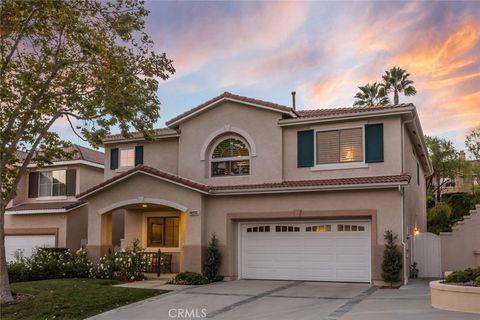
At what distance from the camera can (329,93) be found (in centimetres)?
2645

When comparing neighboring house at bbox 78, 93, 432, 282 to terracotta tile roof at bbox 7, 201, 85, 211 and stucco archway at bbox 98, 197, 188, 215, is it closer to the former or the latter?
stucco archway at bbox 98, 197, 188, 215

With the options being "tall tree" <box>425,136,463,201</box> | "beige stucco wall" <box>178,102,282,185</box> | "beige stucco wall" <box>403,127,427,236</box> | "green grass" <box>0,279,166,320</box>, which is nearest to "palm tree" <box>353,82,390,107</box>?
"tall tree" <box>425,136,463,201</box>

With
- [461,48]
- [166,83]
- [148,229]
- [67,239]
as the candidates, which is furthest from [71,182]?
[461,48]

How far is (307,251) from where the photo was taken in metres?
19.7

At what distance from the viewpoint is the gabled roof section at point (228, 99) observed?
20875 millimetres

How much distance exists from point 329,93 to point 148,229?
35.5ft

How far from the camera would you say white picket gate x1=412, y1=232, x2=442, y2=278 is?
20.5 metres

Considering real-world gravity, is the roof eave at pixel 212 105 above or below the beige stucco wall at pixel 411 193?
above

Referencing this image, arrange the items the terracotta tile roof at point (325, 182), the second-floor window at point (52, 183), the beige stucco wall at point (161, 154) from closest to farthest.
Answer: the terracotta tile roof at point (325, 182) < the beige stucco wall at point (161, 154) < the second-floor window at point (52, 183)

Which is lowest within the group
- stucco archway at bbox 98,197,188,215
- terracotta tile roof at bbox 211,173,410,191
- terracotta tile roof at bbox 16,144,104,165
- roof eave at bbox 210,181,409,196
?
stucco archway at bbox 98,197,188,215

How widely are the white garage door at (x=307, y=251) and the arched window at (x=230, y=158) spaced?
2.28 meters

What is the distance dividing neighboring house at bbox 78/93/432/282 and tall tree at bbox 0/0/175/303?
346 centimetres

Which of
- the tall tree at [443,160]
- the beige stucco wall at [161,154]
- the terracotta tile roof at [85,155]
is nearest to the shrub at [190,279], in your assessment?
the beige stucco wall at [161,154]

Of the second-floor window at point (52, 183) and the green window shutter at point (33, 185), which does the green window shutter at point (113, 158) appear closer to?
the second-floor window at point (52, 183)
